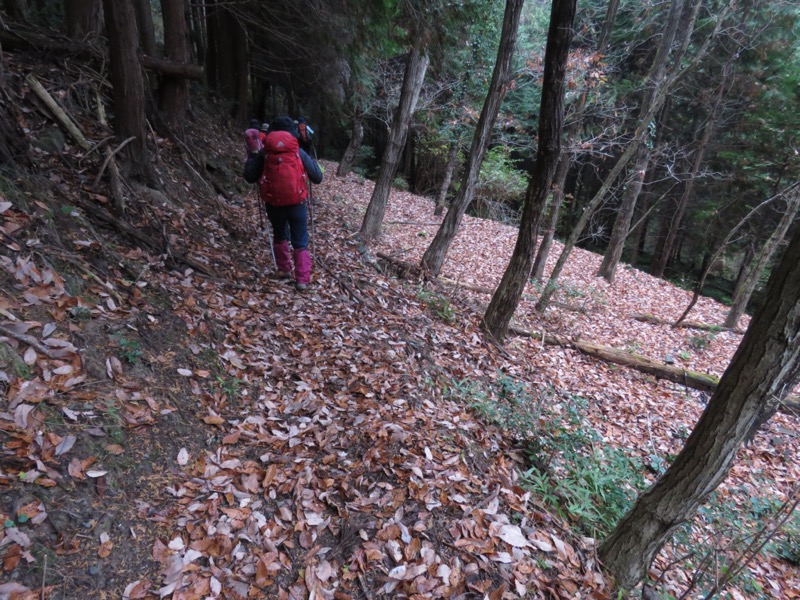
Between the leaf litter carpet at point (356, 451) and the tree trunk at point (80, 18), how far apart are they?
366 centimetres

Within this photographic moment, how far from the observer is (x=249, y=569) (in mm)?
2256

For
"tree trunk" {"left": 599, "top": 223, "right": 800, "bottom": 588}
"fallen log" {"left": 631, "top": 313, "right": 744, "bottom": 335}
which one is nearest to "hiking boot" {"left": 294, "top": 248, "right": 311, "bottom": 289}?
"tree trunk" {"left": 599, "top": 223, "right": 800, "bottom": 588}

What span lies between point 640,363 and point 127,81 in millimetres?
9135

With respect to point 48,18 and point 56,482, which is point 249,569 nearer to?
point 56,482

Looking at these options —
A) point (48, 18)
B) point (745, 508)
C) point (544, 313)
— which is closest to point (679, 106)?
point (544, 313)

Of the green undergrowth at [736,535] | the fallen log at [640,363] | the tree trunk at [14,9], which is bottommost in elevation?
the green undergrowth at [736,535]

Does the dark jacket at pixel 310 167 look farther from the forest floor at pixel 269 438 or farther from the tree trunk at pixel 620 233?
the tree trunk at pixel 620 233

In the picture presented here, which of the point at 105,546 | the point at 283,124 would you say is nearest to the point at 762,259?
the point at 283,124

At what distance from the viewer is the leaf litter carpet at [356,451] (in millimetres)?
2334

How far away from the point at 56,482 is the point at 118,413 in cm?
56

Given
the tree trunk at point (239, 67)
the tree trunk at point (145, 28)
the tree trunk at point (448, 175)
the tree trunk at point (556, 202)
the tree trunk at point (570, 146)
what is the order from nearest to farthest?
the tree trunk at point (145, 28), the tree trunk at point (570, 146), the tree trunk at point (556, 202), the tree trunk at point (239, 67), the tree trunk at point (448, 175)

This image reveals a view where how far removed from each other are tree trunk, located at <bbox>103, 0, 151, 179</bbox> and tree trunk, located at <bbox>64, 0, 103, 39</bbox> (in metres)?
2.61

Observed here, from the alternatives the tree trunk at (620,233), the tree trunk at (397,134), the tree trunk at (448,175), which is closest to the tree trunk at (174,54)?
the tree trunk at (397,134)

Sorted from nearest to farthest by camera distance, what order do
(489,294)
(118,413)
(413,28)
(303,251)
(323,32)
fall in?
(118,413) → (303,251) → (413,28) → (323,32) → (489,294)
